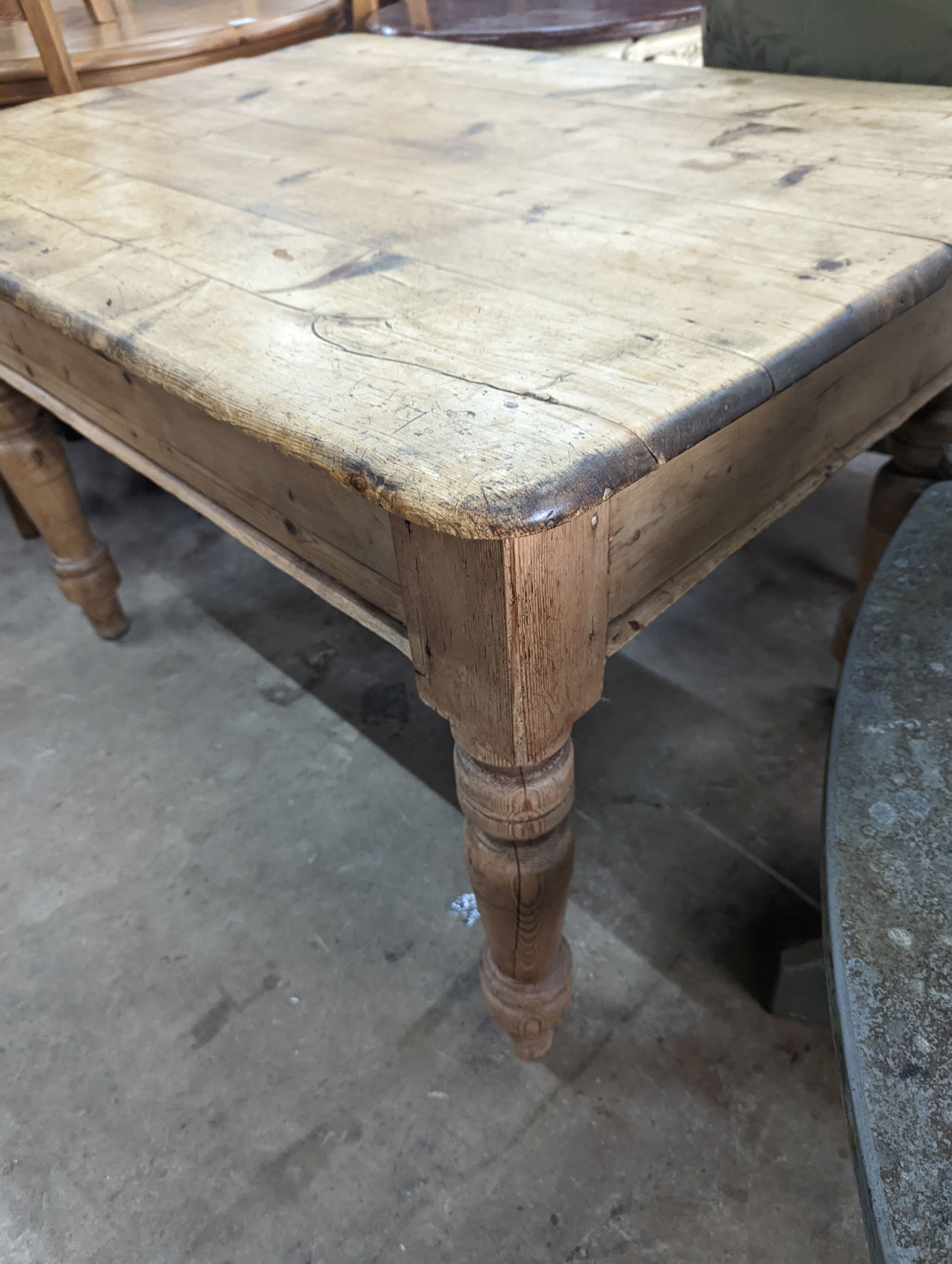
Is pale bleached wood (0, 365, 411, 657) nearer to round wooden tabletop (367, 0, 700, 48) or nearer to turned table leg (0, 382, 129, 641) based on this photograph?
turned table leg (0, 382, 129, 641)

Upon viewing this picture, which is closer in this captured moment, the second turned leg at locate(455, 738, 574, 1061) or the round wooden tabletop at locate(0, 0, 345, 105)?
the second turned leg at locate(455, 738, 574, 1061)

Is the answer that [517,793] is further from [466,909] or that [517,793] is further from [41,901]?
[41,901]

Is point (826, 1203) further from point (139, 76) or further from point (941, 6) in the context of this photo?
point (139, 76)

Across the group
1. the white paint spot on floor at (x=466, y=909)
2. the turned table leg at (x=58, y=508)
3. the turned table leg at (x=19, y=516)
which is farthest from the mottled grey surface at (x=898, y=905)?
the turned table leg at (x=19, y=516)

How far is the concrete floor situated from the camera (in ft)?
2.66

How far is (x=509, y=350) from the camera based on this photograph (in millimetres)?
551

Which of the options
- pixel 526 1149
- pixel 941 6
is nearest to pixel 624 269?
pixel 941 6

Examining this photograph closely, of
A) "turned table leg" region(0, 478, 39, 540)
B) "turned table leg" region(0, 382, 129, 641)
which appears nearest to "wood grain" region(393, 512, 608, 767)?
"turned table leg" region(0, 382, 129, 641)

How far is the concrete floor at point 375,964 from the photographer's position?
812mm

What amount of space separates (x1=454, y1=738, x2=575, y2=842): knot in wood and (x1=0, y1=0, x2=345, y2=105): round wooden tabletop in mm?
1753

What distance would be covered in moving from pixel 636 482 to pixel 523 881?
359mm

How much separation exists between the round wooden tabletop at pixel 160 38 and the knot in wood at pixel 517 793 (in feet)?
5.75

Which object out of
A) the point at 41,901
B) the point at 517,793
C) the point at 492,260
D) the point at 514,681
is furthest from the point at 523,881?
the point at 41,901

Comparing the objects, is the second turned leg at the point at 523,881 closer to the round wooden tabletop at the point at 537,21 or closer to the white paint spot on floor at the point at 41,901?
the white paint spot on floor at the point at 41,901
